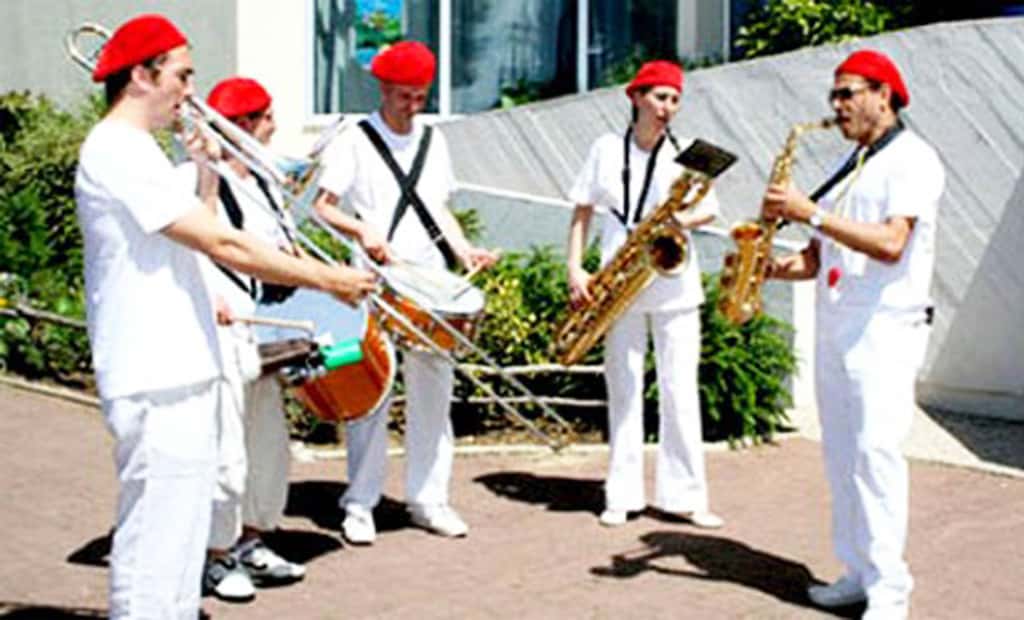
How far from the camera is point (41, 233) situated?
1288cm

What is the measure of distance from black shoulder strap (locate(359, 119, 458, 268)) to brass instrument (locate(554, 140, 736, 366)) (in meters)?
0.72

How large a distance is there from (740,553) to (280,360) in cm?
219

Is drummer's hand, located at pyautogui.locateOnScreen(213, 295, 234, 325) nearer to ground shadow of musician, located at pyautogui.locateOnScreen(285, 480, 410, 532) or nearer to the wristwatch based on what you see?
ground shadow of musician, located at pyautogui.locateOnScreen(285, 480, 410, 532)

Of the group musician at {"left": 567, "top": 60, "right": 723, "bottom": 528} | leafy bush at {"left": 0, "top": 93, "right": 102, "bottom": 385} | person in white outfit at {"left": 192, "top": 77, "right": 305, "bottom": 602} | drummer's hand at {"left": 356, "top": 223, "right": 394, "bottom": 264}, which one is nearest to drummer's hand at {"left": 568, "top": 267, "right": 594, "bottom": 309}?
musician at {"left": 567, "top": 60, "right": 723, "bottom": 528}

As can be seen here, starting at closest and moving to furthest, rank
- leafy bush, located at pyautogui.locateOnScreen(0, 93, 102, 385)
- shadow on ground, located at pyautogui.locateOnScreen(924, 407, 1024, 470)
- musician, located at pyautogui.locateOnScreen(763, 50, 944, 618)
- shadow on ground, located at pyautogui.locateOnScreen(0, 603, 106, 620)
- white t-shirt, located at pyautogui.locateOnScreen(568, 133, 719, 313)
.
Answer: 1. musician, located at pyautogui.locateOnScreen(763, 50, 944, 618)
2. shadow on ground, located at pyautogui.locateOnScreen(0, 603, 106, 620)
3. white t-shirt, located at pyautogui.locateOnScreen(568, 133, 719, 313)
4. shadow on ground, located at pyautogui.locateOnScreen(924, 407, 1024, 470)
5. leafy bush, located at pyautogui.locateOnScreen(0, 93, 102, 385)

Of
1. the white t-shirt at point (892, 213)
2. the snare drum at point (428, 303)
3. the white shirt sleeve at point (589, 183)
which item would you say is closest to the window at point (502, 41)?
the white shirt sleeve at point (589, 183)

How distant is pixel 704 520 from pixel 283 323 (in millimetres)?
2625

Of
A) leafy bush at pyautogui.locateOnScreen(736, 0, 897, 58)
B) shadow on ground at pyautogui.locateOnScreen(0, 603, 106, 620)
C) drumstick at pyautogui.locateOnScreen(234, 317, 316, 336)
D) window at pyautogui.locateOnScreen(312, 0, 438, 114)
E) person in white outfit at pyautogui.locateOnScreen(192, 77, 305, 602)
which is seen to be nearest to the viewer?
drumstick at pyautogui.locateOnScreen(234, 317, 316, 336)

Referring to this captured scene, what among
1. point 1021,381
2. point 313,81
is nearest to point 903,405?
point 1021,381

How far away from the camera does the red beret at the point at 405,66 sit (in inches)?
288

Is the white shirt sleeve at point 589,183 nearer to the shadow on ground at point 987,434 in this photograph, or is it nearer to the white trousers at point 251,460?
the white trousers at point 251,460

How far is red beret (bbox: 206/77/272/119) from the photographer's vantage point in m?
6.60

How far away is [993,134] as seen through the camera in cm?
1003

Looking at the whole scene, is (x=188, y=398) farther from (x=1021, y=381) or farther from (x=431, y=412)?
(x=1021, y=381)
